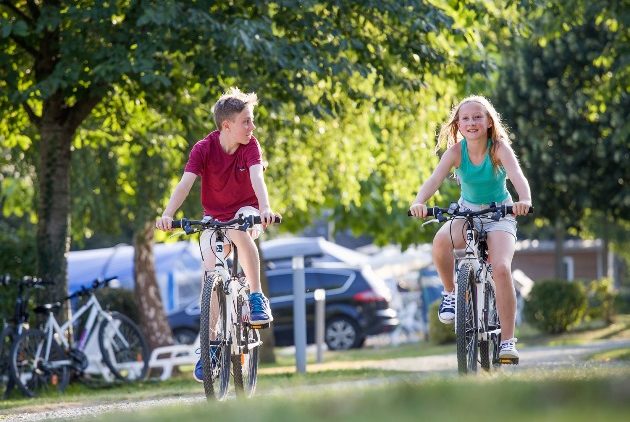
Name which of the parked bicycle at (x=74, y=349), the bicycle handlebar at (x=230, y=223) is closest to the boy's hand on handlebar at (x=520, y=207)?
the bicycle handlebar at (x=230, y=223)

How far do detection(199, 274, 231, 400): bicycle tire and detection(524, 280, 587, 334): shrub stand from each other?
21.0m

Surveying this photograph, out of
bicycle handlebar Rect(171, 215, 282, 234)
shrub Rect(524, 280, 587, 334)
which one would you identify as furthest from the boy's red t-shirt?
shrub Rect(524, 280, 587, 334)

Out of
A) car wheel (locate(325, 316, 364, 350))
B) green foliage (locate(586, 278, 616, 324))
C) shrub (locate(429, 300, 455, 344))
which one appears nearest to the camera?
shrub (locate(429, 300, 455, 344))

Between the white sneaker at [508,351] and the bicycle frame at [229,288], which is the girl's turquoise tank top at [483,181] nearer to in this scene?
the white sneaker at [508,351]

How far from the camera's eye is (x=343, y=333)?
2945 centimetres

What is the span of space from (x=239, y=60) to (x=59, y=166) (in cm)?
263

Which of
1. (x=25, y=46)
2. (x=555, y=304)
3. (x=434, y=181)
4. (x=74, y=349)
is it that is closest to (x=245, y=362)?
(x=434, y=181)

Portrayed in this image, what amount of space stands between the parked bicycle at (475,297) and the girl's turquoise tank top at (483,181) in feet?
0.61

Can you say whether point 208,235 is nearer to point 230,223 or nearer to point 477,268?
point 230,223

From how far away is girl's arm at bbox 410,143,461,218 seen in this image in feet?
27.2

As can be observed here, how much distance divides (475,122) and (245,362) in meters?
2.10

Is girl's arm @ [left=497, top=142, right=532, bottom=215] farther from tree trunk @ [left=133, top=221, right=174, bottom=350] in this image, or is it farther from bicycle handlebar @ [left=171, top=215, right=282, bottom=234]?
tree trunk @ [left=133, top=221, right=174, bottom=350]

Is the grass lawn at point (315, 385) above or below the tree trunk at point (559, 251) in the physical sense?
below

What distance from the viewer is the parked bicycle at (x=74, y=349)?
13.6 metres
